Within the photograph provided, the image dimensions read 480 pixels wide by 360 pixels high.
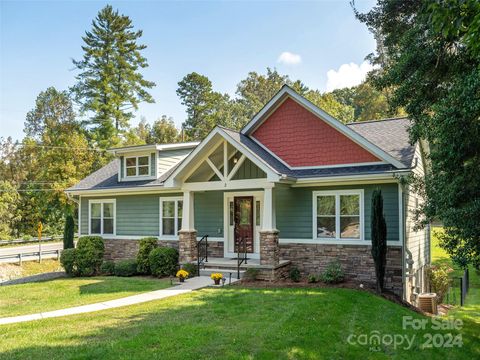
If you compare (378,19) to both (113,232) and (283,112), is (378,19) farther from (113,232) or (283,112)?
(113,232)

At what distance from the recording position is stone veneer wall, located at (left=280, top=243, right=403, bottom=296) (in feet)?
37.3

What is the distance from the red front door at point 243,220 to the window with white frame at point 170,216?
253 cm

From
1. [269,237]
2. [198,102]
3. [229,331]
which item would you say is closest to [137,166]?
[269,237]

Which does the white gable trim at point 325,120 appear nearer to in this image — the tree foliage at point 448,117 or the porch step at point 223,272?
the tree foliage at point 448,117

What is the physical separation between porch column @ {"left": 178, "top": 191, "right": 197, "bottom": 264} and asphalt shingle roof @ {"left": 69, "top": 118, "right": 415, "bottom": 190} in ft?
7.58

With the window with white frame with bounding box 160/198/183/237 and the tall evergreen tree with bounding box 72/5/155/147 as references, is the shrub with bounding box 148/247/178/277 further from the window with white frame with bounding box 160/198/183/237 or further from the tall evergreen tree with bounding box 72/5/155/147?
the tall evergreen tree with bounding box 72/5/155/147

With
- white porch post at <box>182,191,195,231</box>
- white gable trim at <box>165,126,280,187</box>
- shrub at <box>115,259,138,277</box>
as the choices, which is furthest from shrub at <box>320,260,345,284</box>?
shrub at <box>115,259,138,277</box>

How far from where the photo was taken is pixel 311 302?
8617 millimetres

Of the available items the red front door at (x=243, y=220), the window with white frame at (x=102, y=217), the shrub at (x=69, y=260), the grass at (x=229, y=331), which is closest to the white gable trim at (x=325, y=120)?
the red front door at (x=243, y=220)

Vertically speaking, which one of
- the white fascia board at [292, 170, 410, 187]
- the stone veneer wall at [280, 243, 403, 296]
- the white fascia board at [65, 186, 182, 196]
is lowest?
the stone veneer wall at [280, 243, 403, 296]

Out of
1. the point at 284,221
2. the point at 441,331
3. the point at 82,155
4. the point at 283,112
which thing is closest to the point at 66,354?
the point at 441,331

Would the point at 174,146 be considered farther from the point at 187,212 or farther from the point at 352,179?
the point at 352,179

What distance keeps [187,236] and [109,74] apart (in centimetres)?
2772

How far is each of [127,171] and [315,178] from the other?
356 inches
